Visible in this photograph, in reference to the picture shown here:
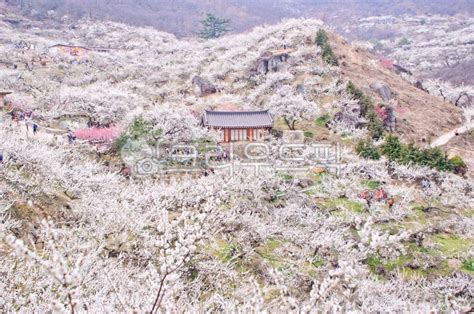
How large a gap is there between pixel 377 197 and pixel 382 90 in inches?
815

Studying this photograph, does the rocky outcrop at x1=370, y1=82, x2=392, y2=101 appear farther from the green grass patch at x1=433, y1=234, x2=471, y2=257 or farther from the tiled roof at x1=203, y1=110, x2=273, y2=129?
the green grass patch at x1=433, y1=234, x2=471, y2=257

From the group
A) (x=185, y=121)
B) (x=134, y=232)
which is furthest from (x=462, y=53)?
(x=134, y=232)

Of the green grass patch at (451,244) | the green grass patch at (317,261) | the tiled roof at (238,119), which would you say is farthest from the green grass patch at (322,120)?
the green grass patch at (317,261)

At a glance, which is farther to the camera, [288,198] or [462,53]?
[462,53]

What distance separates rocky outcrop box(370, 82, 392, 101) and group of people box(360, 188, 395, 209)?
63.2ft

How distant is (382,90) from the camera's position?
115 feet

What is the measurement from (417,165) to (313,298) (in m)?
18.4

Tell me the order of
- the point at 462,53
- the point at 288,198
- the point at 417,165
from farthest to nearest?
1. the point at 462,53
2. the point at 417,165
3. the point at 288,198

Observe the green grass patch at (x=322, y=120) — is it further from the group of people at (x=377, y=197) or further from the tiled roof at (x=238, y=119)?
the group of people at (x=377, y=197)

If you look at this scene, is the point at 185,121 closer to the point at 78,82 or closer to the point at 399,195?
the point at 399,195

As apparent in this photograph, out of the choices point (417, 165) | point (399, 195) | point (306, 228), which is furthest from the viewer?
point (417, 165)

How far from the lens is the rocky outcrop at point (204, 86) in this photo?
37625 mm

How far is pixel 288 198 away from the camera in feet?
49.5

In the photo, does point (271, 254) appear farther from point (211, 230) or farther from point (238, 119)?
point (238, 119)
